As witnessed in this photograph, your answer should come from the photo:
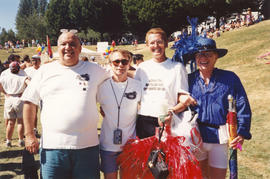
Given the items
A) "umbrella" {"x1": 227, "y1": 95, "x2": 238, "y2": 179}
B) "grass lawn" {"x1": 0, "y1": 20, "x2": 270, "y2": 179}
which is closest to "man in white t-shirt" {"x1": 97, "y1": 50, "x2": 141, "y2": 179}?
"umbrella" {"x1": 227, "y1": 95, "x2": 238, "y2": 179}

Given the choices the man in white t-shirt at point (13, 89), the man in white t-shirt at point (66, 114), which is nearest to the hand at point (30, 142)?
the man in white t-shirt at point (66, 114)

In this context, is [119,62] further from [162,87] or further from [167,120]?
[167,120]

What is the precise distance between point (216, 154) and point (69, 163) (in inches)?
66.9

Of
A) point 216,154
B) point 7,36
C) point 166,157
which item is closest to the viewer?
point 166,157

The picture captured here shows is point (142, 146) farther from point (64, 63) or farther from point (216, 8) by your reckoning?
point (216, 8)

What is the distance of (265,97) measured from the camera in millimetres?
8305

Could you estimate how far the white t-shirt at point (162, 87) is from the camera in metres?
2.71

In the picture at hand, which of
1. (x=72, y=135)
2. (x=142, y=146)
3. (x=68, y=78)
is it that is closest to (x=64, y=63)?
(x=68, y=78)

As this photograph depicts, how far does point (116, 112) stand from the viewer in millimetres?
2695

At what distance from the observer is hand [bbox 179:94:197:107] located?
8.66 ft

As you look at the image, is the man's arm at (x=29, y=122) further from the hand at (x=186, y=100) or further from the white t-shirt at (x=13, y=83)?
the white t-shirt at (x=13, y=83)

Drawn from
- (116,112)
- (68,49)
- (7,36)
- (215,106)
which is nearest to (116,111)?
(116,112)

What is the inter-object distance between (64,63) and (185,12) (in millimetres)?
41564

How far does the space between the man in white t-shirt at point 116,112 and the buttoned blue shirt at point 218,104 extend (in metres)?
0.80
